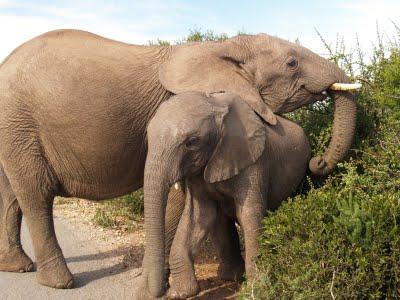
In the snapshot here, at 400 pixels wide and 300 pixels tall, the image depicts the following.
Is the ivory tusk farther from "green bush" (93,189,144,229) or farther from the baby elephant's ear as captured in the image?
"green bush" (93,189,144,229)

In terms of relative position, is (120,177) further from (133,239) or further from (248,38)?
(133,239)

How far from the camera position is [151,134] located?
14.4 feet

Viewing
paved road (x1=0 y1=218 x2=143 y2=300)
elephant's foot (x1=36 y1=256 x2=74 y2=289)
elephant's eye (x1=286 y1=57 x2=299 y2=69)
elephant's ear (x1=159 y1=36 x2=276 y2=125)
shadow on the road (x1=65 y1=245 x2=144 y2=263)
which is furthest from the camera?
shadow on the road (x1=65 y1=245 x2=144 y2=263)

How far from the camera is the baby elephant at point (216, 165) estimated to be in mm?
4336

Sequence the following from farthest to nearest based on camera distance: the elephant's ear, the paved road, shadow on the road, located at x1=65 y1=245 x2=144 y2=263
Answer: shadow on the road, located at x1=65 y1=245 x2=144 y2=263
the paved road
the elephant's ear

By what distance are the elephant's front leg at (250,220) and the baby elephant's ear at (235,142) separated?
0.75 feet

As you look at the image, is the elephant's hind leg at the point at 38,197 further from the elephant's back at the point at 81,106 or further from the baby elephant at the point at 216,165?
the baby elephant at the point at 216,165

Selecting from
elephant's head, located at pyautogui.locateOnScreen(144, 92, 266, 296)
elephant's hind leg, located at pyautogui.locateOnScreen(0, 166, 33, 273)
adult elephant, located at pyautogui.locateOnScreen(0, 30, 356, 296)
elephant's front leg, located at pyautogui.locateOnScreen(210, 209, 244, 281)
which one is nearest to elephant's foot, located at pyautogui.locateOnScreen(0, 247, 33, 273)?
elephant's hind leg, located at pyautogui.locateOnScreen(0, 166, 33, 273)

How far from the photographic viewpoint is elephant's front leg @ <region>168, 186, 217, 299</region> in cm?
482

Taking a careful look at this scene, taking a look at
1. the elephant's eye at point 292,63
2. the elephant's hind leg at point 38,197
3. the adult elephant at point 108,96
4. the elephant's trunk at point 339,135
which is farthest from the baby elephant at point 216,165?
the elephant's hind leg at point 38,197

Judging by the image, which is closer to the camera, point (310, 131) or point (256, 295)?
point (256, 295)

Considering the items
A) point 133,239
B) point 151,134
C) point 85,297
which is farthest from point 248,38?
point 133,239

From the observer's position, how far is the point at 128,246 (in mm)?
7594

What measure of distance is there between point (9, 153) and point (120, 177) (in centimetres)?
103
